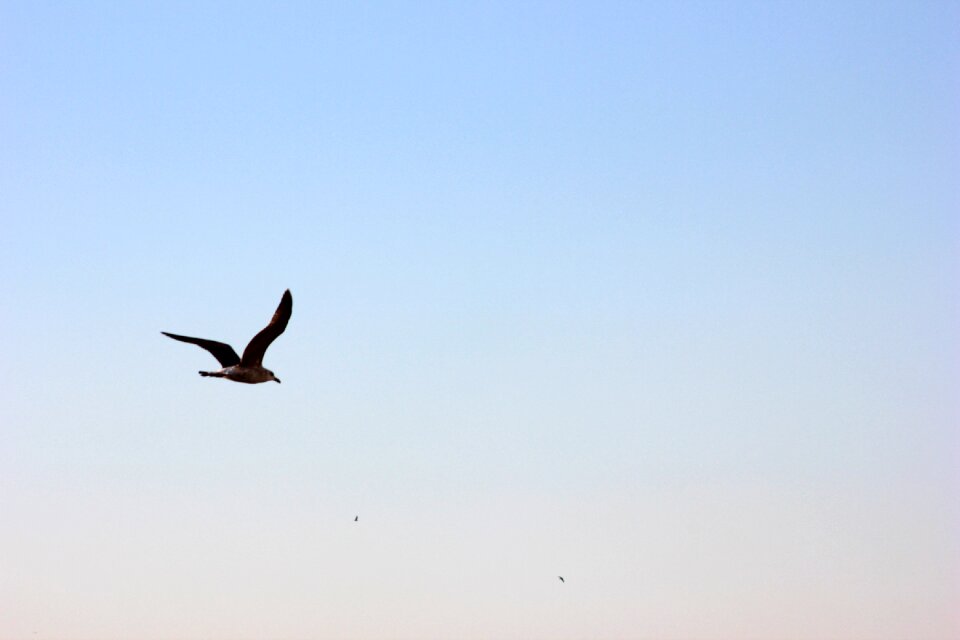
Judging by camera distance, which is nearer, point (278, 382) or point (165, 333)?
point (165, 333)

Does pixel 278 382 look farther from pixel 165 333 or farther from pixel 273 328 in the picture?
pixel 165 333

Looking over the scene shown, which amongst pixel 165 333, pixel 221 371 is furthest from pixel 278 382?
pixel 165 333

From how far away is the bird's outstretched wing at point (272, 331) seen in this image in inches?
2020

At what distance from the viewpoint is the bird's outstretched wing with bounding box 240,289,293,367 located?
168ft

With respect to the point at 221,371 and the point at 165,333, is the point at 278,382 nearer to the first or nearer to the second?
the point at 221,371

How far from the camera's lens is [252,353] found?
171 ft

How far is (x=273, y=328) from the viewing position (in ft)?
169

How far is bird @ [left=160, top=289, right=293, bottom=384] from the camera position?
51.4 meters

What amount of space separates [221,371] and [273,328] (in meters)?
3.57

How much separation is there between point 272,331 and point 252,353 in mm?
1584

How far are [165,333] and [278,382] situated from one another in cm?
850

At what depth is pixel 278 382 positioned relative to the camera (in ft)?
178

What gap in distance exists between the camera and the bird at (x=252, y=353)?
169 feet

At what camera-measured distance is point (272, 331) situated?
169 ft
